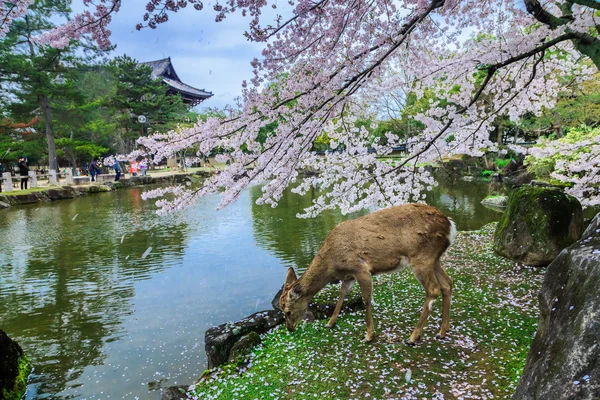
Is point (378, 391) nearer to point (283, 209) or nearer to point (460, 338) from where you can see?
point (460, 338)

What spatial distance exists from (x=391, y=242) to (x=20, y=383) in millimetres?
5637

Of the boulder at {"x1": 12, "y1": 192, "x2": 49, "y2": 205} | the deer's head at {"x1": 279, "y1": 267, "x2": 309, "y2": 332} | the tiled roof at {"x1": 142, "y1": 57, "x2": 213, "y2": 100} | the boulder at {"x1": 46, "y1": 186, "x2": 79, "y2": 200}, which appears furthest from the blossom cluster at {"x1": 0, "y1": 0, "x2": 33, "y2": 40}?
the tiled roof at {"x1": 142, "y1": 57, "x2": 213, "y2": 100}

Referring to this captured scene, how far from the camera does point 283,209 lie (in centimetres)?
1952

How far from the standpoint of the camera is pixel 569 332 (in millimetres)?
2561

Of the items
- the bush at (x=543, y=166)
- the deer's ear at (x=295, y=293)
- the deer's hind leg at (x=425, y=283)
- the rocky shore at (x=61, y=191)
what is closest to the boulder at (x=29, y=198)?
the rocky shore at (x=61, y=191)

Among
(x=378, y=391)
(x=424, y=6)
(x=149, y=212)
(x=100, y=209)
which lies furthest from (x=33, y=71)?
(x=378, y=391)

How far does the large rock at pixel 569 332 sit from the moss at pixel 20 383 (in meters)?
6.07

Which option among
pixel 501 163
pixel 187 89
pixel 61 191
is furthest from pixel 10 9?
pixel 187 89

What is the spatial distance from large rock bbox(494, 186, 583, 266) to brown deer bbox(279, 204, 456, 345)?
3.80m

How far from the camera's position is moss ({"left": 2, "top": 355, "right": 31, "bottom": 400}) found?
4904 mm

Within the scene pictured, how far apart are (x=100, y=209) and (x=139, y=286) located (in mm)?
13712

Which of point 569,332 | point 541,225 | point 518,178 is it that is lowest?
point 569,332

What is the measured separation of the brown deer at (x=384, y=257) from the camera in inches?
193

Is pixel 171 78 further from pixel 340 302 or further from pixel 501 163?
pixel 340 302
